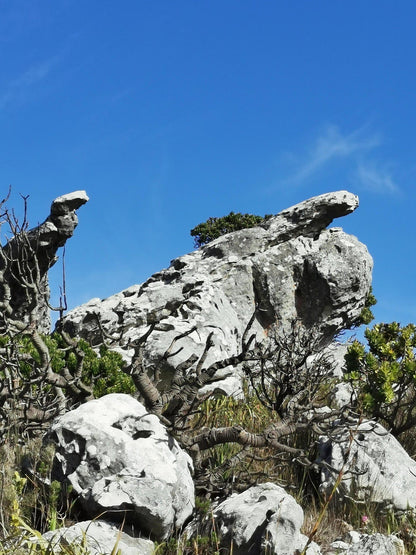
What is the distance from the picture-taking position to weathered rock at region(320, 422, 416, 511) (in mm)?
7023

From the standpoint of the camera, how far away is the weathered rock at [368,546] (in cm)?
564

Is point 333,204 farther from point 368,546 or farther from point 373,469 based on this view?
point 368,546

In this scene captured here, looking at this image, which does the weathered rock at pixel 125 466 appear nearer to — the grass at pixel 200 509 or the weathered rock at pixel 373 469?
the grass at pixel 200 509

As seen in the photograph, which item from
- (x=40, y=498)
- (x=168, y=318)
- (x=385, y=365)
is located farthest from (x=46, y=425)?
(x=168, y=318)

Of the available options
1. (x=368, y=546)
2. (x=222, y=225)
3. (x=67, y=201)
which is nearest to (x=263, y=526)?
(x=368, y=546)

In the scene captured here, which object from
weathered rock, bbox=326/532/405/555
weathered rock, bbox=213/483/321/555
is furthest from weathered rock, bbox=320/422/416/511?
weathered rock, bbox=213/483/321/555

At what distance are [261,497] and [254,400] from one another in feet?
18.7

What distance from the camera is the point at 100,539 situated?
502 cm

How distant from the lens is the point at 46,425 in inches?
296

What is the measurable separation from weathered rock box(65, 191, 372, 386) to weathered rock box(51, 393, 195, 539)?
7.05 m

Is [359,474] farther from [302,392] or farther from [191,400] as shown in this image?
[302,392]

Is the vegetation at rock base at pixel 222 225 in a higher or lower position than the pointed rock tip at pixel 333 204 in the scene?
higher

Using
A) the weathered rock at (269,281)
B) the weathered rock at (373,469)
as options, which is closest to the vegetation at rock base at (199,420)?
the weathered rock at (373,469)

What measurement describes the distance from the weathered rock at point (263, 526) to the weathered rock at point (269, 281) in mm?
7444
